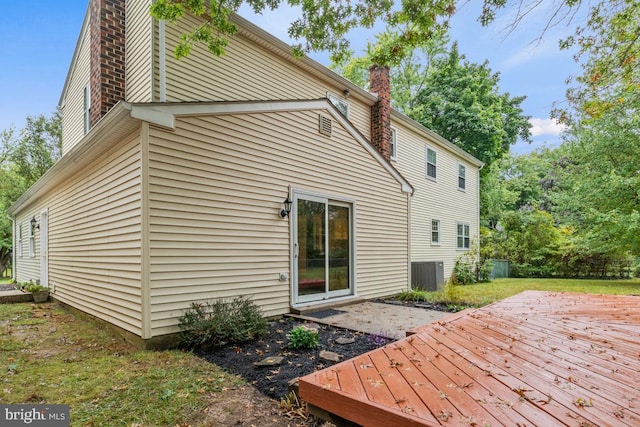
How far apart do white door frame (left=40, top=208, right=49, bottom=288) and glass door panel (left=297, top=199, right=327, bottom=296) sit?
715 centimetres

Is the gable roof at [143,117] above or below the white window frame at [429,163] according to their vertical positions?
below

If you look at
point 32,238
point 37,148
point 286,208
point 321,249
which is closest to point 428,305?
point 321,249

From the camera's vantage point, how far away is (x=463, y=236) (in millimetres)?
16297

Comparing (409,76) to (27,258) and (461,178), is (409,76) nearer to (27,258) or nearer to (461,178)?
(461,178)

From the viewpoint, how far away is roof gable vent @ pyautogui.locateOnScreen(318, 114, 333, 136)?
23.1ft

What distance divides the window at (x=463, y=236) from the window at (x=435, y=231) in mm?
2219

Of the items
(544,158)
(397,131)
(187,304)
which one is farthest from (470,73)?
(187,304)

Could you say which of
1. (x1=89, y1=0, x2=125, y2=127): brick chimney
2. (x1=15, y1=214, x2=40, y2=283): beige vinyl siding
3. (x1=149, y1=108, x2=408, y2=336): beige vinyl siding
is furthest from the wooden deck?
(x1=15, y1=214, x2=40, y2=283): beige vinyl siding

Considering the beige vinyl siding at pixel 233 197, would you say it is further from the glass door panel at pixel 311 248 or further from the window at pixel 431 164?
the window at pixel 431 164

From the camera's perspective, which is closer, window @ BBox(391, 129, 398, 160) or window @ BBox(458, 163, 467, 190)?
window @ BBox(391, 129, 398, 160)

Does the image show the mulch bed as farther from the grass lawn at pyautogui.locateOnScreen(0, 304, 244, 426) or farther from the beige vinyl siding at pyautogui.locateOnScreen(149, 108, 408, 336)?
the beige vinyl siding at pyautogui.locateOnScreen(149, 108, 408, 336)

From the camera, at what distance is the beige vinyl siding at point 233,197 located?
14.9 feet

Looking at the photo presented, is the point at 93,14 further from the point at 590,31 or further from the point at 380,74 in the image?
the point at 590,31

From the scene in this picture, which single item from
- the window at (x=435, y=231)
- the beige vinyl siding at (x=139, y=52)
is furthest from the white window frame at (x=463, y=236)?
the beige vinyl siding at (x=139, y=52)
